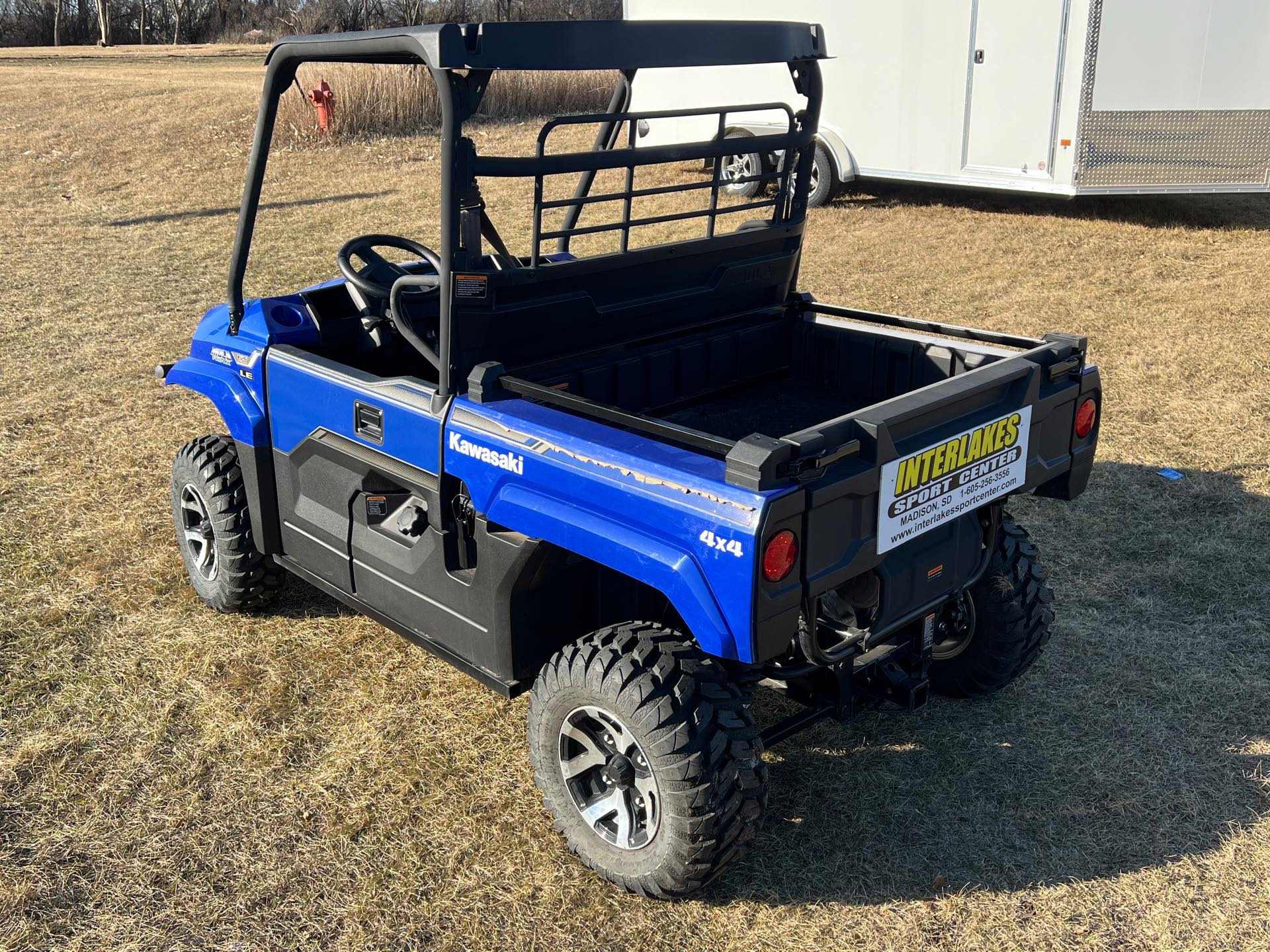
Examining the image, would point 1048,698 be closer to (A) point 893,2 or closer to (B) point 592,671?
(B) point 592,671

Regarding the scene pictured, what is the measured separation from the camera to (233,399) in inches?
157

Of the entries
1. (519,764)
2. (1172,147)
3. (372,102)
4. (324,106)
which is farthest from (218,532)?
(372,102)

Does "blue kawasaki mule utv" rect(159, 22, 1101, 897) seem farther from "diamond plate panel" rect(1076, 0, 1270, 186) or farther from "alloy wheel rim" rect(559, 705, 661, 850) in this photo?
"diamond plate panel" rect(1076, 0, 1270, 186)

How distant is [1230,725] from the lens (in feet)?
12.3

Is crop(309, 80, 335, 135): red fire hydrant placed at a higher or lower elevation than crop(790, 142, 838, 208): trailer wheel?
higher

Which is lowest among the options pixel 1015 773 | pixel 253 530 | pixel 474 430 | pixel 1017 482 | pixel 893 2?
pixel 1015 773

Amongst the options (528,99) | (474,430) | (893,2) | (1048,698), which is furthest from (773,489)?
(528,99)

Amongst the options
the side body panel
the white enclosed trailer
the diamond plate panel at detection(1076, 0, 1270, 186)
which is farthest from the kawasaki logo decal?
the diamond plate panel at detection(1076, 0, 1270, 186)

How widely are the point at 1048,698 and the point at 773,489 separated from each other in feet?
6.24

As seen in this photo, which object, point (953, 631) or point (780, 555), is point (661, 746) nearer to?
point (780, 555)

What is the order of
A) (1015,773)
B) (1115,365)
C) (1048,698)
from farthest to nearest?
(1115,365) < (1048,698) < (1015,773)

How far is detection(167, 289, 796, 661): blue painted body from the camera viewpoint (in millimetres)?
2582

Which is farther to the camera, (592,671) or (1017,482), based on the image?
(1017,482)

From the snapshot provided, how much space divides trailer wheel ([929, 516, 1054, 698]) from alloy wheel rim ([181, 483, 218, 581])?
2.67m
